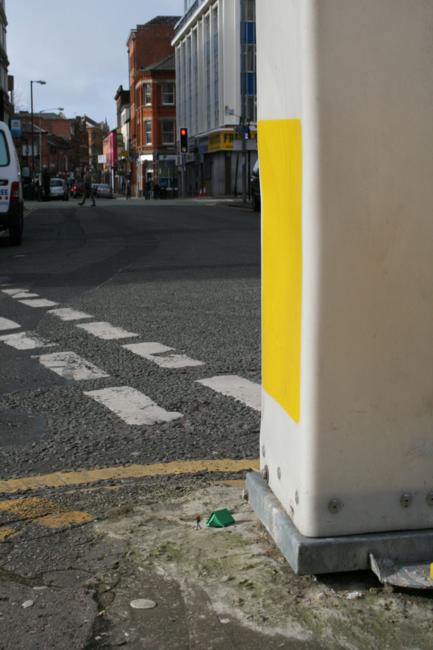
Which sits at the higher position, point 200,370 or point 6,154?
point 6,154

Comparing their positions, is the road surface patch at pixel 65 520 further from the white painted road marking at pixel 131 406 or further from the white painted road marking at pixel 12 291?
the white painted road marking at pixel 12 291

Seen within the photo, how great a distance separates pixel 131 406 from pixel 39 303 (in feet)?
15.2

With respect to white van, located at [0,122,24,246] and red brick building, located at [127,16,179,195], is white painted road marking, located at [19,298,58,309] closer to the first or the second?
white van, located at [0,122,24,246]

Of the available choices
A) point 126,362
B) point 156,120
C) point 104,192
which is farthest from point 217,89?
point 126,362

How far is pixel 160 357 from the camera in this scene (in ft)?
21.0

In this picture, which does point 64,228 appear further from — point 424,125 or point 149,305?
point 424,125

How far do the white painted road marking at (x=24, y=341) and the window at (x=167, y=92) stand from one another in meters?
94.7

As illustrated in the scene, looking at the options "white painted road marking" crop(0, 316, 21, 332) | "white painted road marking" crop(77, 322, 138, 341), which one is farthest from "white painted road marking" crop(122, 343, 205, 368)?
"white painted road marking" crop(0, 316, 21, 332)

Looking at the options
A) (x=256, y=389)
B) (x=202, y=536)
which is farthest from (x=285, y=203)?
(x=256, y=389)

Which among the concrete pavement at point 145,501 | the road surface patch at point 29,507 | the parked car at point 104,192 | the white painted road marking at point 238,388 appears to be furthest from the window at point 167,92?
the road surface patch at point 29,507

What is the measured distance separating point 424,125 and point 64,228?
23781 mm

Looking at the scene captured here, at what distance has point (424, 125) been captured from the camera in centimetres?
242

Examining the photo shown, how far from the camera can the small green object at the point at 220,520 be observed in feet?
10.1

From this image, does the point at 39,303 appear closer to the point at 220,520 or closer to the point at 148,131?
the point at 220,520
